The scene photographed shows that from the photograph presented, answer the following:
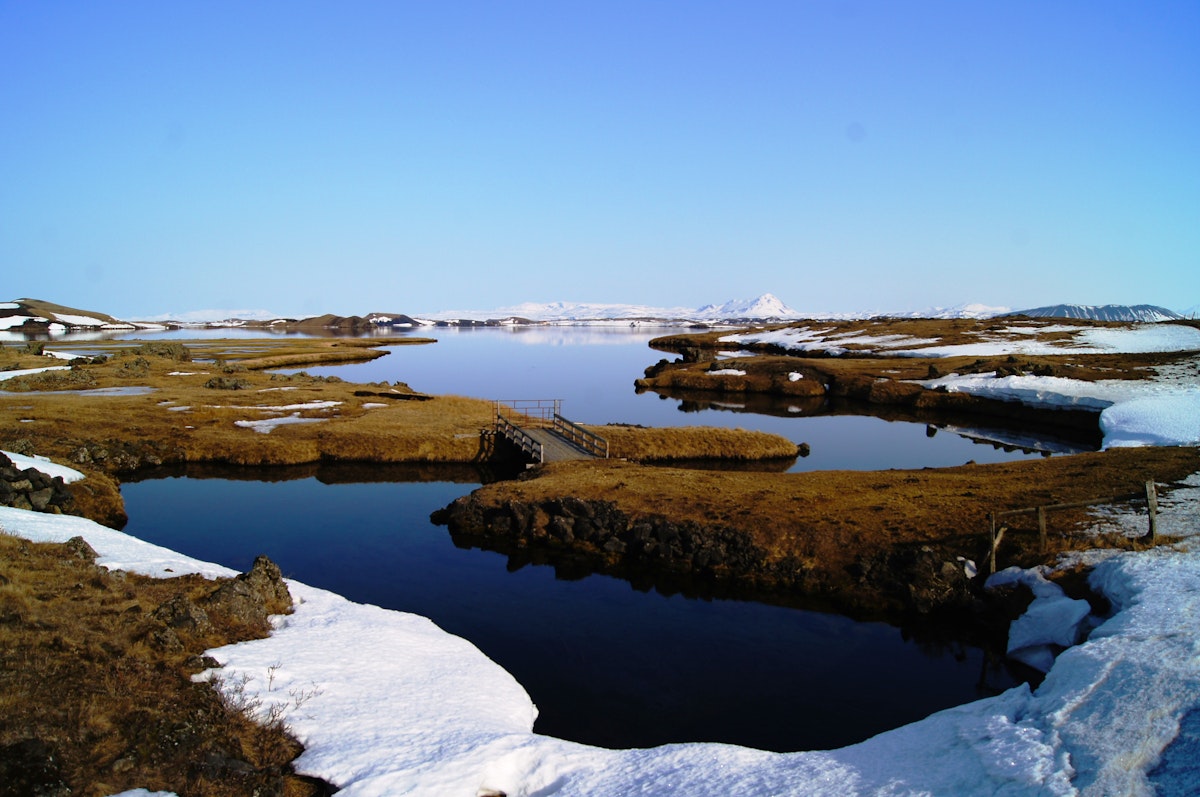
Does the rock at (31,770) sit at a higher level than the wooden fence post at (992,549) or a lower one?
higher

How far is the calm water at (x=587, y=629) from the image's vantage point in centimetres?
1792

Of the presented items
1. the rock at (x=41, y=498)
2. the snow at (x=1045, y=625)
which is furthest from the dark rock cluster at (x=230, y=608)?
the snow at (x=1045, y=625)

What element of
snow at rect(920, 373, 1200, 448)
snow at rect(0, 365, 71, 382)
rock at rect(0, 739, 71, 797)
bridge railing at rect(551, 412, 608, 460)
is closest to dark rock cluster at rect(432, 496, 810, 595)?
bridge railing at rect(551, 412, 608, 460)

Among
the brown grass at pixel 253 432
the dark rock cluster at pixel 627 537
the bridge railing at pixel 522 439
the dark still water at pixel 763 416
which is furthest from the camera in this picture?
the dark still water at pixel 763 416

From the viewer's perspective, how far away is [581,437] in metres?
45.7

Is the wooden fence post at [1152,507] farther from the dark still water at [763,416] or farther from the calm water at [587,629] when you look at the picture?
the dark still water at [763,416]

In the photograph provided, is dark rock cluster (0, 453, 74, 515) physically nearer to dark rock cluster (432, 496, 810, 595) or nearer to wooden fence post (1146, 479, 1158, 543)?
dark rock cluster (432, 496, 810, 595)

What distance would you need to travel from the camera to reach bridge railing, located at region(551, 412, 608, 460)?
42872 mm

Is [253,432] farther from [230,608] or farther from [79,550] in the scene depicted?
[230,608]

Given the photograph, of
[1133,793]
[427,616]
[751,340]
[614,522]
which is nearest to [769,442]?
[614,522]

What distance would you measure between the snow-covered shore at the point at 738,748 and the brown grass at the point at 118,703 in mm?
843

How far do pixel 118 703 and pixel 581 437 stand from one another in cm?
3411

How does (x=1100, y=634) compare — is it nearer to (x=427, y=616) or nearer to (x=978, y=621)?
(x=978, y=621)

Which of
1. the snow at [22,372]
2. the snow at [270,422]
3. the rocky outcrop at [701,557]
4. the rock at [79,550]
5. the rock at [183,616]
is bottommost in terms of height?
the rocky outcrop at [701,557]
